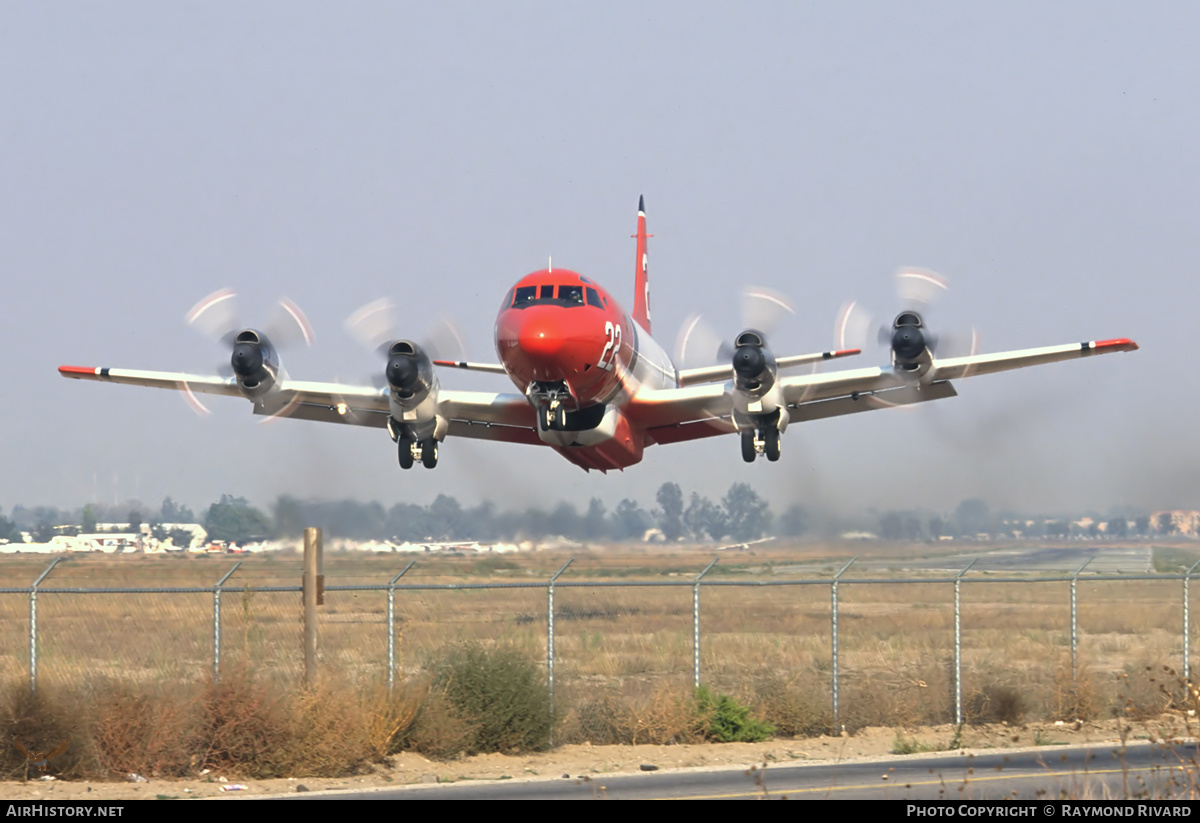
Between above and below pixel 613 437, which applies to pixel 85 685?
below

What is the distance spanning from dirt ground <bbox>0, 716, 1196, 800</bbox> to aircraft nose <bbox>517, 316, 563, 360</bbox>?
30.1 ft

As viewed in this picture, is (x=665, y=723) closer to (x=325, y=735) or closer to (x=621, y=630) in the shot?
(x=325, y=735)

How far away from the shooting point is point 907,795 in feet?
41.4

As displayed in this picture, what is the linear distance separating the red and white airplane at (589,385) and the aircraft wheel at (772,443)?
21mm

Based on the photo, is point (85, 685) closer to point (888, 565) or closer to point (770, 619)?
point (770, 619)

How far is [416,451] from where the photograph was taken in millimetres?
29484

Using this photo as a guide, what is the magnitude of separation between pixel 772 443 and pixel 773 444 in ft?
0.12

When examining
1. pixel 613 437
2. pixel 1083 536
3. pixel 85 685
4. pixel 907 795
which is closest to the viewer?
pixel 907 795

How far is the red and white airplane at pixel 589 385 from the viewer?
82.8ft

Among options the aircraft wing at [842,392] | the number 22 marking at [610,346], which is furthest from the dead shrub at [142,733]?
the aircraft wing at [842,392]

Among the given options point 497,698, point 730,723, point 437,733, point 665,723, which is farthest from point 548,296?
point 437,733

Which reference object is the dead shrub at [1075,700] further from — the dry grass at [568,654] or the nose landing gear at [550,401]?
the nose landing gear at [550,401]

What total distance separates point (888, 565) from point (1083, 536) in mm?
18096
